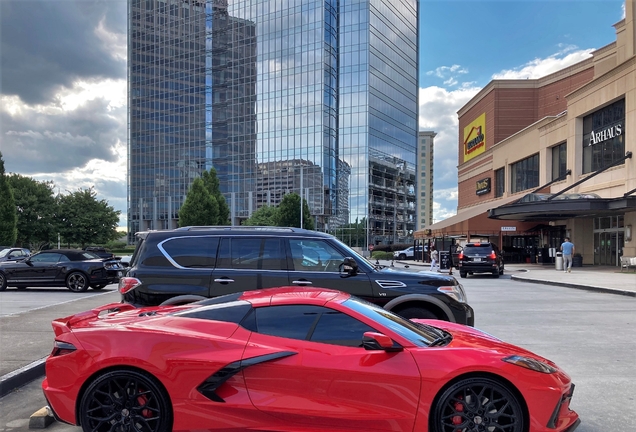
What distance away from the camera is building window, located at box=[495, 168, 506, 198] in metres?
46.0

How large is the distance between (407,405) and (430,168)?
17876cm

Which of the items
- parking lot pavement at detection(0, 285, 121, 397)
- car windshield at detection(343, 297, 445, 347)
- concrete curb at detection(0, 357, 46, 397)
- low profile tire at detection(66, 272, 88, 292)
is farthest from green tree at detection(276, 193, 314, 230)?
car windshield at detection(343, 297, 445, 347)

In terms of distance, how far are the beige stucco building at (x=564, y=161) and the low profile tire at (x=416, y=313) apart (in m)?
23.0

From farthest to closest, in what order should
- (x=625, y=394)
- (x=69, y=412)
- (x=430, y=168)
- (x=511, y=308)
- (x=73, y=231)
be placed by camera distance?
(x=430, y=168)
(x=73, y=231)
(x=511, y=308)
(x=625, y=394)
(x=69, y=412)

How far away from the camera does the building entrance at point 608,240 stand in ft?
92.5

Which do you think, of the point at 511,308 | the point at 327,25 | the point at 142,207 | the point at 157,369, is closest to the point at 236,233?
the point at 157,369

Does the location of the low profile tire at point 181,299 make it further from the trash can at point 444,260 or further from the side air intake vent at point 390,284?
the trash can at point 444,260

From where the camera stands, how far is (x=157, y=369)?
12.1 feet

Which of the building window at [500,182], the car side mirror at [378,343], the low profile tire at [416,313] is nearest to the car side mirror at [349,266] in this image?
the low profile tire at [416,313]

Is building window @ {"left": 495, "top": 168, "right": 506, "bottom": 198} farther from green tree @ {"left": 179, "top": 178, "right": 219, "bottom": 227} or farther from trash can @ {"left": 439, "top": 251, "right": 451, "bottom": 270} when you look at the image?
green tree @ {"left": 179, "top": 178, "right": 219, "bottom": 227}

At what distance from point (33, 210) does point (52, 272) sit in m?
36.5

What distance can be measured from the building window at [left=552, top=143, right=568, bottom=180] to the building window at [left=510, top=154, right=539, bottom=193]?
2.47 m

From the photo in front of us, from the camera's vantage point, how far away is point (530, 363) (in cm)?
379

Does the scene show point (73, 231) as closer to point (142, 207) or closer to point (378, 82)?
point (142, 207)
